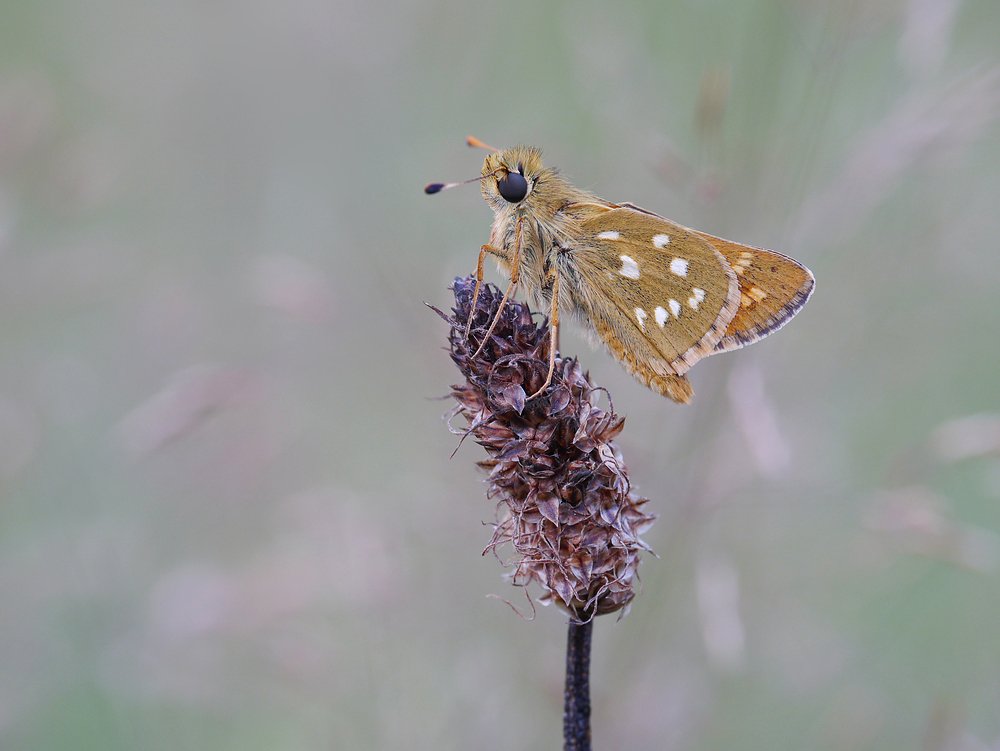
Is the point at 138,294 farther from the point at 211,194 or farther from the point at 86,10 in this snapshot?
the point at 86,10

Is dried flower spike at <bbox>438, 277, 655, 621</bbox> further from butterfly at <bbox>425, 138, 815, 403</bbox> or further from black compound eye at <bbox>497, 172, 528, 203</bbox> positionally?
black compound eye at <bbox>497, 172, 528, 203</bbox>

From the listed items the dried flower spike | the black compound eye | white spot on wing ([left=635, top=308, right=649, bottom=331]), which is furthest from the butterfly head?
the dried flower spike

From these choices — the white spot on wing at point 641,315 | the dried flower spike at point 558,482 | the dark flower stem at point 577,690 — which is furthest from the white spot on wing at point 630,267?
the dark flower stem at point 577,690

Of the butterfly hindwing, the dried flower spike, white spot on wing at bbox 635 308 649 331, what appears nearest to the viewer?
the dried flower spike

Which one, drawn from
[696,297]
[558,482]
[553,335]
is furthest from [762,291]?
[558,482]

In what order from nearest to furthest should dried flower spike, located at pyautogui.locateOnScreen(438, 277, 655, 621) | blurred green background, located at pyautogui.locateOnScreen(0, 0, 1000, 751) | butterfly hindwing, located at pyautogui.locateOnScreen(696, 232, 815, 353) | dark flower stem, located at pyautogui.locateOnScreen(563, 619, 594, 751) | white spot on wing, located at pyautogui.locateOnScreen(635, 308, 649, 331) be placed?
dark flower stem, located at pyautogui.locateOnScreen(563, 619, 594, 751), dried flower spike, located at pyautogui.locateOnScreen(438, 277, 655, 621), butterfly hindwing, located at pyautogui.locateOnScreen(696, 232, 815, 353), white spot on wing, located at pyautogui.locateOnScreen(635, 308, 649, 331), blurred green background, located at pyautogui.locateOnScreen(0, 0, 1000, 751)

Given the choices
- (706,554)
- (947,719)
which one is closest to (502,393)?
(706,554)
